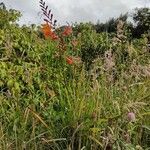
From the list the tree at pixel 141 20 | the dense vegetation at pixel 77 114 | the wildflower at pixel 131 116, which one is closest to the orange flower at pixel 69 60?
the dense vegetation at pixel 77 114

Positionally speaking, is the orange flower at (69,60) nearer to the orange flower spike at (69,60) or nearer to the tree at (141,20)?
the orange flower spike at (69,60)

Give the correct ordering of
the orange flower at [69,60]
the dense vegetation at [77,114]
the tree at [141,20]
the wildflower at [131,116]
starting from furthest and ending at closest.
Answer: the tree at [141,20], the orange flower at [69,60], the dense vegetation at [77,114], the wildflower at [131,116]

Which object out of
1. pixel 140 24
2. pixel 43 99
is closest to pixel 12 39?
pixel 43 99

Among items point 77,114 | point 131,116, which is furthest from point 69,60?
point 131,116

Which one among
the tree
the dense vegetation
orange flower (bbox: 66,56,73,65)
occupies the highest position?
the tree

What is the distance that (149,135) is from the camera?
18.6ft

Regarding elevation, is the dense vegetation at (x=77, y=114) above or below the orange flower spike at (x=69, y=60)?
below

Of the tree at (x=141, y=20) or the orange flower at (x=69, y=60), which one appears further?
the tree at (x=141, y=20)

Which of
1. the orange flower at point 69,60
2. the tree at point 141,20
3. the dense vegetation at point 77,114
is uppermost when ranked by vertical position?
the tree at point 141,20

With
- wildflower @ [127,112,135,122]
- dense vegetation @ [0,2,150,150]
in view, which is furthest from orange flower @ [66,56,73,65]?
wildflower @ [127,112,135,122]

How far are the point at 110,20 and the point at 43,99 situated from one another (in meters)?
17.1

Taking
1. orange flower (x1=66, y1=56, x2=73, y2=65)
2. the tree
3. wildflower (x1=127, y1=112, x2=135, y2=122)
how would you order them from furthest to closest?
1. the tree
2. orange flower (x1=66, y1=56, x2=73, y2=65)
3. wildflower (x1=127, y1=112, x2=135, y2=122)

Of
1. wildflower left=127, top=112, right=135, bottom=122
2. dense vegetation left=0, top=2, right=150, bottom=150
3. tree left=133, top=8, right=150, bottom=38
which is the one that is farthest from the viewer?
tree left=133, top=8, right=150, bottom=38

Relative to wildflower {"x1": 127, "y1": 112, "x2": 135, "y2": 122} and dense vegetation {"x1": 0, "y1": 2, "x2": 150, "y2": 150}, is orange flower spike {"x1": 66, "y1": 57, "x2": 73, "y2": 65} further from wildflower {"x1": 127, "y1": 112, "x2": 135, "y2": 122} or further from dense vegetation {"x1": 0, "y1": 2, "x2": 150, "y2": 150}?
wildflower {"x1": 127, "y1": 112, "x2": 135, "y2": 122}
